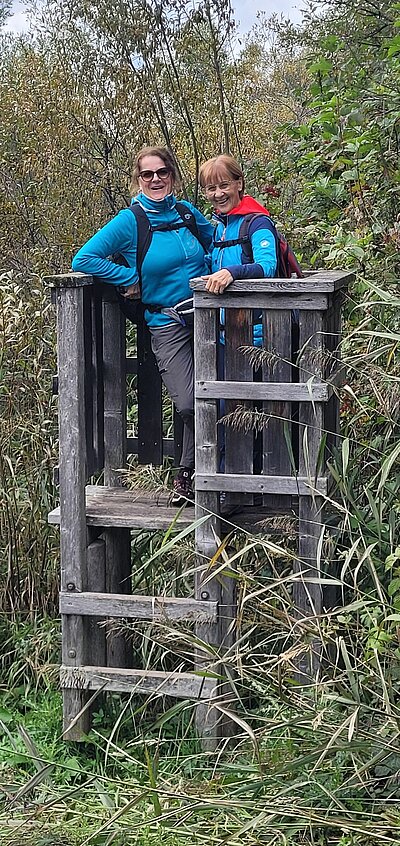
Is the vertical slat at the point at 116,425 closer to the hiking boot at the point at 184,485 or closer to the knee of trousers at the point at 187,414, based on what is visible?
the hiking boot at the point at 184,485

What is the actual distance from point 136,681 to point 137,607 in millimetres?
307

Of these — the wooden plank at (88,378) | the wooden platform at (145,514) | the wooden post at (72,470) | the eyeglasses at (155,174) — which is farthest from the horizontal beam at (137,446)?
the eyeglasses at (155,174)

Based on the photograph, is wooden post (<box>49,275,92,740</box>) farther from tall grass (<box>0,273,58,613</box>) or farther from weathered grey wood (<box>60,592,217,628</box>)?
tall grass (<box>0,273,58,613</box>)

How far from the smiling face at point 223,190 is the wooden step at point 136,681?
1.99m

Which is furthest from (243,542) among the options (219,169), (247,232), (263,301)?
(219,169)

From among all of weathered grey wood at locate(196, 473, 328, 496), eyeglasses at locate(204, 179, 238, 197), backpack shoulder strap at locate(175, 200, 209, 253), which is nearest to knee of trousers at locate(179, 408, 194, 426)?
weathered grey wood at locate(196, 473, 328, 496)

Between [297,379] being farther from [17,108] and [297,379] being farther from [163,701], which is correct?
[17,108]

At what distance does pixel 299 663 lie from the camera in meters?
4.65

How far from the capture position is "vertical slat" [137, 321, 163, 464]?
5.31 meters

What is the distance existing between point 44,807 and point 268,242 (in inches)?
93.6

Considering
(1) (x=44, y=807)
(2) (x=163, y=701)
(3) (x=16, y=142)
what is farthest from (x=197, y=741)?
(3) (x=16, y=142)

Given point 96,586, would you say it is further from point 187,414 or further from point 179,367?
point 179,367

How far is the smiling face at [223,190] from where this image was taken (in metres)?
4.81

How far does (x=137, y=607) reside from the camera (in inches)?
186
